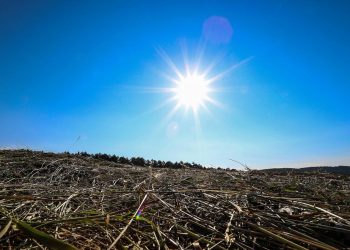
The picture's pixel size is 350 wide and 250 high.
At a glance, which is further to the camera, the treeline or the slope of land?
the treeline

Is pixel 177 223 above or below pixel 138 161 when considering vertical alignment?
below

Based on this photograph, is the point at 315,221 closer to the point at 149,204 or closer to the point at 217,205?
the point at 217,205

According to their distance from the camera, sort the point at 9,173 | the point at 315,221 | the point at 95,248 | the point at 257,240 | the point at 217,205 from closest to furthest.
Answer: the point at 95,248 < the point at 257,240 < the point at 315,221 < the point at 217,205 < the point at 9,173

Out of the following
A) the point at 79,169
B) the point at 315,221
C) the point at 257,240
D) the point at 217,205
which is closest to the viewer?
the point at 257,240

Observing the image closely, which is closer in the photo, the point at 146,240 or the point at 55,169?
the point at 146,240

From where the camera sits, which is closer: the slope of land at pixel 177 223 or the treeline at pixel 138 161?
the slope of land at pixel 177 223

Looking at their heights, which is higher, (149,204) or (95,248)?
(149,204)

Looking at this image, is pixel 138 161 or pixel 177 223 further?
pixel 138 161

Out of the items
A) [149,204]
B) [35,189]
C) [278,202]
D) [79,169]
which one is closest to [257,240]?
[278,202]

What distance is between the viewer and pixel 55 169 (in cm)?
420

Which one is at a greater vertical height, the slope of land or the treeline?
the treeline

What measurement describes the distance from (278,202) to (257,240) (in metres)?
0.52

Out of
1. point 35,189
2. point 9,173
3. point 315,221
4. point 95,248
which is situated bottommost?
point 95,248

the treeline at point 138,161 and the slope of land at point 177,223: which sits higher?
the treeline at point 138,161
